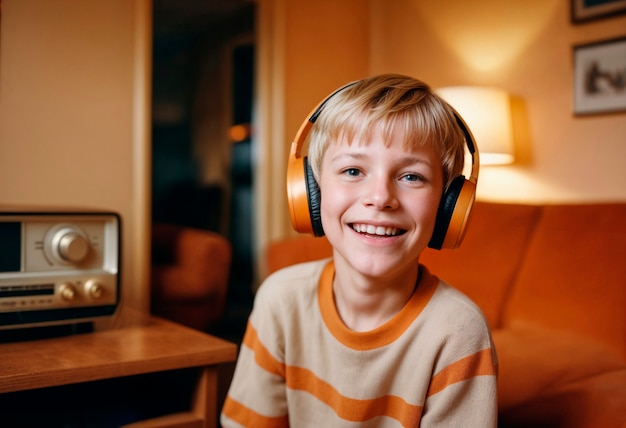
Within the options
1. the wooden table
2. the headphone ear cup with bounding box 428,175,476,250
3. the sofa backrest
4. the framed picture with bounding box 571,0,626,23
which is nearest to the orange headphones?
the headphone ear cup with bounding box 428,175,476,250

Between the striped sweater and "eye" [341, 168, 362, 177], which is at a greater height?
"eye" [341, 168, 362, 177]

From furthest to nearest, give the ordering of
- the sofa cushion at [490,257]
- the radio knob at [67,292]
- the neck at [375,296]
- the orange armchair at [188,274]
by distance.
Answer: the orange armchair at [188,274], the sofa cushion at [490,257], the radio knob at [67,292], the neck at [375,296]

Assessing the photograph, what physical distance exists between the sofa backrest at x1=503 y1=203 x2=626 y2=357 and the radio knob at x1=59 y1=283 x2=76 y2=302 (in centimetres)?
108

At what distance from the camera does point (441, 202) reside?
0.83 m

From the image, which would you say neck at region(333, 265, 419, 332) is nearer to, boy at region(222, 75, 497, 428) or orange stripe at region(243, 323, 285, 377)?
boy at region(222, 75, 497, 428)

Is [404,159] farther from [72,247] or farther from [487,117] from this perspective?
[487,117]

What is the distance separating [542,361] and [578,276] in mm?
280

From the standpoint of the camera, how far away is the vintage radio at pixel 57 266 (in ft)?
3.48

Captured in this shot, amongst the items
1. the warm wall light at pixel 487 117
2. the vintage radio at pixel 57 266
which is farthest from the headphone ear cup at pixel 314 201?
the warm wall light at pixel 487 117

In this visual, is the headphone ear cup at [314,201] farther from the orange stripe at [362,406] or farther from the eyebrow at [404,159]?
the orange stripe at [362,406]

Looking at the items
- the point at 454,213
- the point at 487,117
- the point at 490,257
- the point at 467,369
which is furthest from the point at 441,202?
the point at 487,117

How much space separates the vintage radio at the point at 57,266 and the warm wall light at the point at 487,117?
45.5 inches

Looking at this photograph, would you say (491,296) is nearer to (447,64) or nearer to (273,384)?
(273,384)

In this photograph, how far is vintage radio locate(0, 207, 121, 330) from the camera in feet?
3.48
